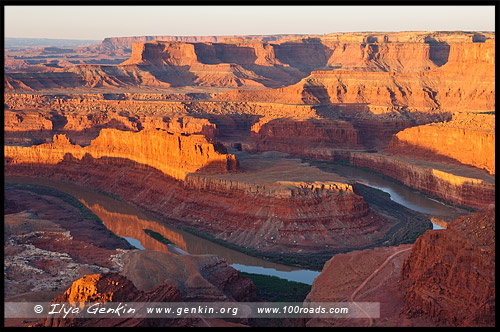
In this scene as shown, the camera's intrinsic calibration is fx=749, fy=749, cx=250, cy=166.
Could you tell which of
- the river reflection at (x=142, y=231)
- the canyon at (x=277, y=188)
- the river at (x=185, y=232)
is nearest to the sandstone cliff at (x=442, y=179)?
the canyon at (x=277, y=188)

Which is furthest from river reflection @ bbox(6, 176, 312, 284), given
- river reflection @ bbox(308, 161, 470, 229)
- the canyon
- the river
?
river reflection @ bbox(308, 161, 470, 229)

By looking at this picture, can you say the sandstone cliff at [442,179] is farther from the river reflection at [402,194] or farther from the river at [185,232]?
the river at [185,232]

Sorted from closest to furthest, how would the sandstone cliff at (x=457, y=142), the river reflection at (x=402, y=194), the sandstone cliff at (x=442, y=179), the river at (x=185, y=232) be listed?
1. the river at (x=185, y=232)
2. the river reflection at (x=402, y=194)
3. the sandstone cliff at (x=442, y=179)
4. the sandstone cliff at (x=457, y=142)

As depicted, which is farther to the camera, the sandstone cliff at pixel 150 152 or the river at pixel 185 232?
the sandstone cliff at pixel 150 152

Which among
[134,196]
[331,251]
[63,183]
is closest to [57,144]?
[63,183]

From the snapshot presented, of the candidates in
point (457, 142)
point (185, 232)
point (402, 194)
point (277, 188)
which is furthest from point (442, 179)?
point (185, 232)

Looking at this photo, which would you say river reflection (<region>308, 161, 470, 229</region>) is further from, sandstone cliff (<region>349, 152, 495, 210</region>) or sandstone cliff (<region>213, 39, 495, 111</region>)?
sandstone cliff (<region>213, 39, 495, 111</region>)

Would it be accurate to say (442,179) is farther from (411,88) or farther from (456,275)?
(411,88)
